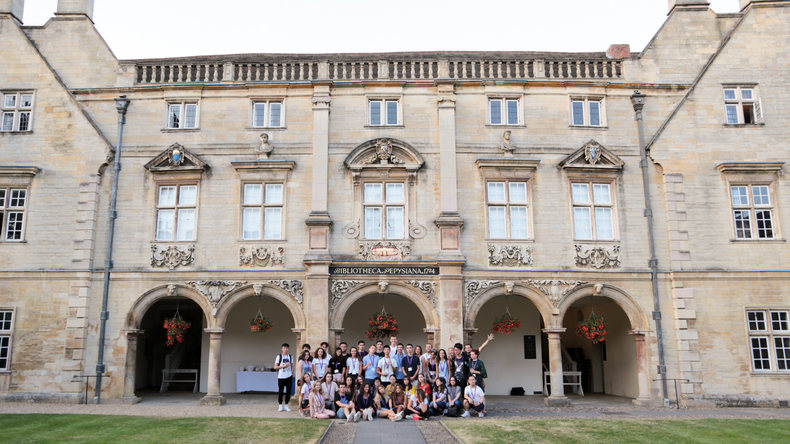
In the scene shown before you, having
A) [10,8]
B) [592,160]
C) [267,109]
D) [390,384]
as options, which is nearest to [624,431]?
[390,384]

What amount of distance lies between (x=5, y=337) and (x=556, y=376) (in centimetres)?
1596

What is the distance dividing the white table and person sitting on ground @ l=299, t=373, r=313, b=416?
501cm

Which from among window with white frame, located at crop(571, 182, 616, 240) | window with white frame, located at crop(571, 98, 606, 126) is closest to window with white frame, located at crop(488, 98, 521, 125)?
window with white frame, located at crop(571, 98, 606, 126)

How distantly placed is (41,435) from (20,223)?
9064mm

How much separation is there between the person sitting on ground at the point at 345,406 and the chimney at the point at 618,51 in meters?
13.3

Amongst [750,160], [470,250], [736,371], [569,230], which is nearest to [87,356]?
[470,250]

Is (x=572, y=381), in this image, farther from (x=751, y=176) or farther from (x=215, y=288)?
(x=215, y=288)

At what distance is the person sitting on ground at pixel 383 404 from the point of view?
45.4 feet

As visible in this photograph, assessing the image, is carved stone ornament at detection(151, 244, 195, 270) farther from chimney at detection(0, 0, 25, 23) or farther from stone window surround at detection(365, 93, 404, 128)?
chimney at detection(0, 0, 25, 23)

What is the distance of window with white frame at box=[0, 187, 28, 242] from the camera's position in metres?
17.9

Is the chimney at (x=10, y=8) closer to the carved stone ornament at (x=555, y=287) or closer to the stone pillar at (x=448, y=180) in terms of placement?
the stone pillar at (x=448, y=180)

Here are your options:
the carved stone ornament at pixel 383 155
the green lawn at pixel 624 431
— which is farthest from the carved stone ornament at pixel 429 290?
the green lawn at pixel 624 431

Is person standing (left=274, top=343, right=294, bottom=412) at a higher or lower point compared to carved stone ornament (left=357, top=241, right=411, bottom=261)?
lower

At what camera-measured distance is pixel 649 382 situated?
1694 centimetres
